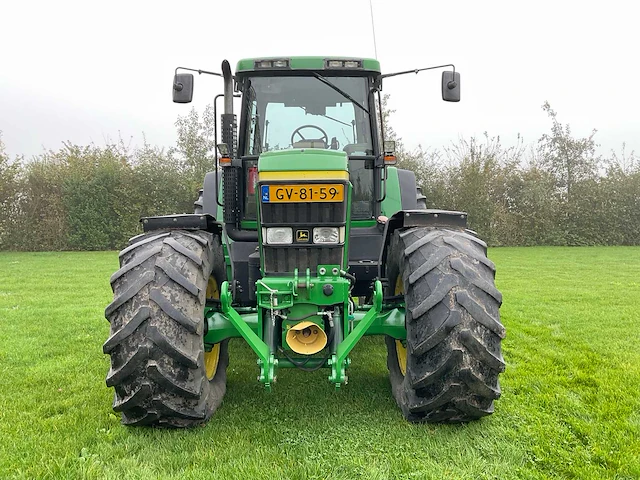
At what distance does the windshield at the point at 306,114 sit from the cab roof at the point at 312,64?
0.51ft

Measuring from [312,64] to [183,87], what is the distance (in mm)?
1067

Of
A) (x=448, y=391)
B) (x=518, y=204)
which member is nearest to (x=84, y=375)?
(x=448, y=391)

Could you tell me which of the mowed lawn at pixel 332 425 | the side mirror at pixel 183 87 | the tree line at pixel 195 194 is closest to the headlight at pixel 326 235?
the mowed lawn at pixel 332 425

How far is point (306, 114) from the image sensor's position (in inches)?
188

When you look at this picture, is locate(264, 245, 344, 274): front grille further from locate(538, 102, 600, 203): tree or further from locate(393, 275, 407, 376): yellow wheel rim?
locate(538, 102, 600, 203): tree

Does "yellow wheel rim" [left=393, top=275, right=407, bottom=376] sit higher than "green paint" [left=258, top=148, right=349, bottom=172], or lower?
lower

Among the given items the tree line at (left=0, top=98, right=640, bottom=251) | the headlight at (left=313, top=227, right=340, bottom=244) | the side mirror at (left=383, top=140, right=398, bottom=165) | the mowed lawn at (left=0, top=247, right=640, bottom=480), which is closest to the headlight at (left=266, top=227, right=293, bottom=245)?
the headlight at (left=313, top=227, right=340, bottom=244)

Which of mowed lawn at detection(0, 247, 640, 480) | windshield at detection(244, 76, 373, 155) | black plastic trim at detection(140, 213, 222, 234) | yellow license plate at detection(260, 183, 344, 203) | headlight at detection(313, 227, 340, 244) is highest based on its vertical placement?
windshield at detection(244, 76, 373, 155)

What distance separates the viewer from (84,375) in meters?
4.61

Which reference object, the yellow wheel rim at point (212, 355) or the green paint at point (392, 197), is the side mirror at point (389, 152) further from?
the yellow wheel rim at point (212, 355)

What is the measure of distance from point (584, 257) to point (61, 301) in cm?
1505

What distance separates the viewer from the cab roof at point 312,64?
4379 mm

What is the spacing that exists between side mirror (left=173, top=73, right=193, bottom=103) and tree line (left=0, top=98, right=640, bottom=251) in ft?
54.1

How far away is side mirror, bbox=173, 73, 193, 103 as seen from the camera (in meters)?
4.38
